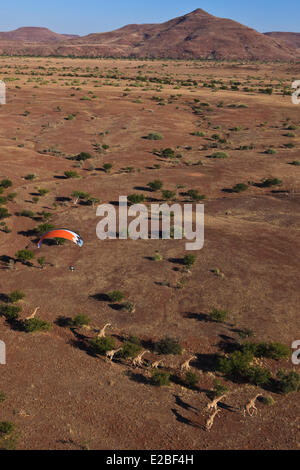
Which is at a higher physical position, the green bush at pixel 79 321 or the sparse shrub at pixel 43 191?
the sparse shrub at pixel 43 191

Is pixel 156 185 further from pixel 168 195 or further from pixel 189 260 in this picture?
pixel 189 260

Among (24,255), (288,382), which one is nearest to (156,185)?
(24,255)

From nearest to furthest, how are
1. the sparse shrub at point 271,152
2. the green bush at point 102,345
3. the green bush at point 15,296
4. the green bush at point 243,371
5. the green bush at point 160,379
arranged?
1. the green bush at point 160,379
2. the green bush at point 243,371
3. the green bush at point 102,345
4. the green bush at point 15,296
5. the sparse shrub at point 271,152

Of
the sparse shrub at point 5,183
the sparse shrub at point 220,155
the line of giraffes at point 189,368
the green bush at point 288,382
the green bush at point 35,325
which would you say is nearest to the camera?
the line of giraffes at point 189,368

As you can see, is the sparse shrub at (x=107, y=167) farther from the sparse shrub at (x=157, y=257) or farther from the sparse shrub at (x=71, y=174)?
the sparse shrub at (x=157, y=257)

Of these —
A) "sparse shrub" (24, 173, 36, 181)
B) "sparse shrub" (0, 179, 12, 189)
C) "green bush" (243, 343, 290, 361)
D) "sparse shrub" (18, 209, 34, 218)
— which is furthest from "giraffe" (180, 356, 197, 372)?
"sparse shrub" (24, 173, 36, 181)

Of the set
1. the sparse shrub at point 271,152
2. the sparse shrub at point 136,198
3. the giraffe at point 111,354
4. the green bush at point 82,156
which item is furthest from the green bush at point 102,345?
the sparse shrub at point 271,152

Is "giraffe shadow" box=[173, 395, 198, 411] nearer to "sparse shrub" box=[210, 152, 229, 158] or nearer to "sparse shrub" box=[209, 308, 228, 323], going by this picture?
"sparse shrub" box=[209, 308, 228, 323]
